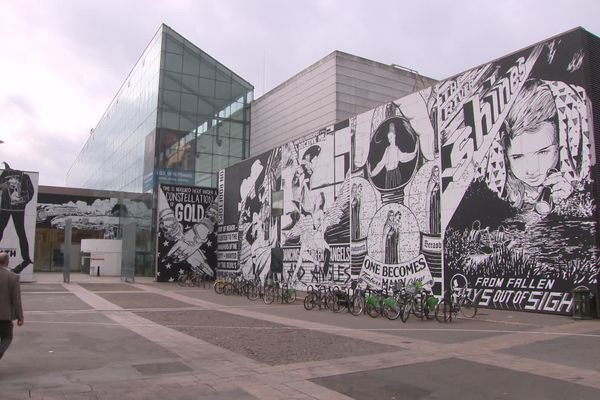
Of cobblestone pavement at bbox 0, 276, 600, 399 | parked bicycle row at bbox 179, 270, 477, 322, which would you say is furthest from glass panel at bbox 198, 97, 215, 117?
cobblestone pavement at bbox 0, 276, 600, 399

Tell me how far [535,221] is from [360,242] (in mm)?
8510

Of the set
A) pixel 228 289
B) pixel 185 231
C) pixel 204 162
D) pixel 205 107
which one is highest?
pixel 205 107

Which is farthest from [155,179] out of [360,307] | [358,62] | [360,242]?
[360,307]

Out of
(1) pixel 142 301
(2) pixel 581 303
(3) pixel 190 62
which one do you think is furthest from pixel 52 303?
(3) pixel 190 62

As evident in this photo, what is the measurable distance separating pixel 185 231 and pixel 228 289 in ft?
37.3

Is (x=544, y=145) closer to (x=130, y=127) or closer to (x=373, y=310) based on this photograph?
(x=373, y=310)

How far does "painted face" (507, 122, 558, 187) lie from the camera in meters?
16.1

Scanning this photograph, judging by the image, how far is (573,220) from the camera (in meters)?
15.5

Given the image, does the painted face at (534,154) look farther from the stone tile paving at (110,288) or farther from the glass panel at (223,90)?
the glass panel at (223,90)

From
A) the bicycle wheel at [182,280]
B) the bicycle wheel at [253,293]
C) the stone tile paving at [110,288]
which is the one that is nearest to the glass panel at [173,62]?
the bicycle wheel at [182,280]

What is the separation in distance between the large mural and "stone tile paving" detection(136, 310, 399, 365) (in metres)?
7.45

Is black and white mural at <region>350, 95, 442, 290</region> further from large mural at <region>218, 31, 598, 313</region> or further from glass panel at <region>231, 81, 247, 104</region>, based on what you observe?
glass panel at <region>231, 81, 247, 104</region>

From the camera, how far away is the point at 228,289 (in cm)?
2683

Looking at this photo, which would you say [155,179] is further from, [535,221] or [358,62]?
[535,221]
